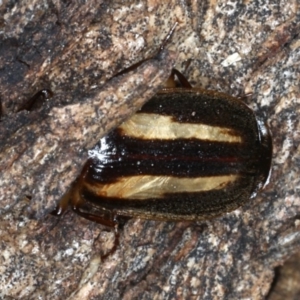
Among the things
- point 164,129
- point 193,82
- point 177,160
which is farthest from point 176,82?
point 177,160

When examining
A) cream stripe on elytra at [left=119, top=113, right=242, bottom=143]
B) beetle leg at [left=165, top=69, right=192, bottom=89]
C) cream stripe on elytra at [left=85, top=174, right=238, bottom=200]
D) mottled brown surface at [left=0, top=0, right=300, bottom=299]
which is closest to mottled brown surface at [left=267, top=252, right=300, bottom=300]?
mottled brown surface at [left=0, top=0, right=300, bottom=299]

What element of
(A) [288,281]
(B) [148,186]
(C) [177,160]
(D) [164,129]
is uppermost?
(D) [164,129]

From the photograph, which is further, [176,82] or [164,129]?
[176,82]

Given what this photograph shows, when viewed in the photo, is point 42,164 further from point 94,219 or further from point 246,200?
point 246,200

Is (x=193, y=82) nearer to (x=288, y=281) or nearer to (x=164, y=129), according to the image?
Answer: (x=164, y=129)

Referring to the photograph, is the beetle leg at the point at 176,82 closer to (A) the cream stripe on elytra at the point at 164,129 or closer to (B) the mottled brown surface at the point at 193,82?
(B) the mottled brown surface at the point at 193,82

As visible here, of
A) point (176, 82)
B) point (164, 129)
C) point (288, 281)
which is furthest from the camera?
point (288, 281)

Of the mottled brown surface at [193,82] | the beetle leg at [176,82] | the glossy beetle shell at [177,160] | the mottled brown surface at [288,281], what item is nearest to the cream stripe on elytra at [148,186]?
the glossy beetle shell at [177,160]
